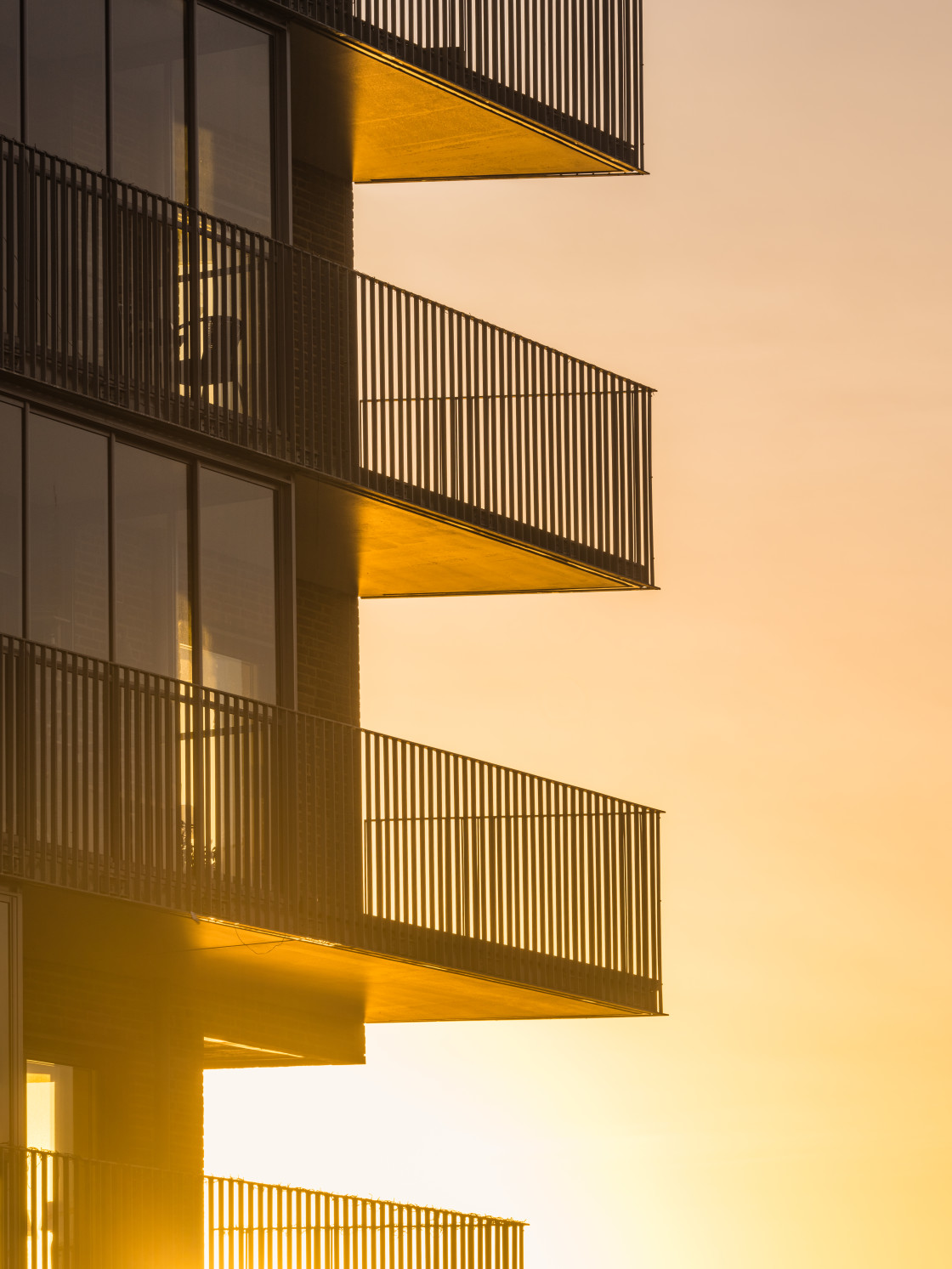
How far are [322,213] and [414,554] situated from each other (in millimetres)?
3161

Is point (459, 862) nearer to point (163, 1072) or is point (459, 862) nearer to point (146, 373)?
point (163, 1072)

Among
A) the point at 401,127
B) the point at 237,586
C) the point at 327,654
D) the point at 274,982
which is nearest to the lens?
the point at 237,586

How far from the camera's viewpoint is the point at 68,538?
77.8 feet

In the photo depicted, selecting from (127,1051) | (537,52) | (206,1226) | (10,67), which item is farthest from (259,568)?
(537,52)

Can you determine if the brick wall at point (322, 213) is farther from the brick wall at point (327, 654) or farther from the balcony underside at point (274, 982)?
the balcony underside at point (274, 982)

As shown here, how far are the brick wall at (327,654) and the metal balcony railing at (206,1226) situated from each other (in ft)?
14.3

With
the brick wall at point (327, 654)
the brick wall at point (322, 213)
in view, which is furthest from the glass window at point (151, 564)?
the brick wall at point (322, 213)

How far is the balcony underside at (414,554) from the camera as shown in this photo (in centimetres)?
2730

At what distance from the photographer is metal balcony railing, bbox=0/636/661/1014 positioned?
2261 cm

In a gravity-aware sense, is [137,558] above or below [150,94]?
below

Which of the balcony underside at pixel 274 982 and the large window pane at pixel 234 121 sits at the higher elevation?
the large window pane at pixel 234 121

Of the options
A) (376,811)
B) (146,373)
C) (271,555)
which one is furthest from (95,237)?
(376,811)

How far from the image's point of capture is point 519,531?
28.5 metres

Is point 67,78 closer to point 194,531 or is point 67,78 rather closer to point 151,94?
point 151,94
